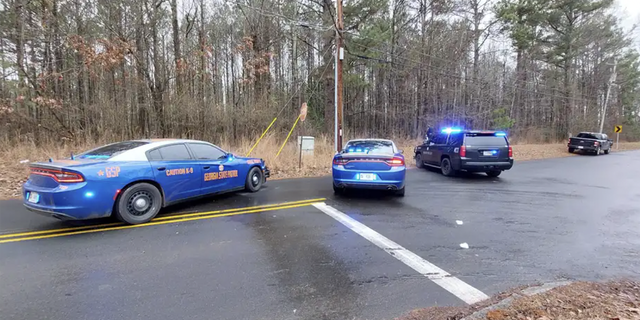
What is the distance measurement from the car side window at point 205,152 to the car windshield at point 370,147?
3.06 m

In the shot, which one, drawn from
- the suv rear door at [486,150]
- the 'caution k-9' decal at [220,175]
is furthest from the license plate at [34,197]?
the suv rear door at [486,150]

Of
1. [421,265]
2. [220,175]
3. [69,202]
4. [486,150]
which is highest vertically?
[486,150]

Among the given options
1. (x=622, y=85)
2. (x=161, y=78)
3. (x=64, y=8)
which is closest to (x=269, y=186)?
(x=161, y=78)

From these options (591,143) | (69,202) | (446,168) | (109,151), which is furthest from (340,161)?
(591,143)

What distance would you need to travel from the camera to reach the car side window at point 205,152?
6520 mm

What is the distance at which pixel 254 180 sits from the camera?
8070 millimetres

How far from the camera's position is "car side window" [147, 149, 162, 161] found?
221 inches

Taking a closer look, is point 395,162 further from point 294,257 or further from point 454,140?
point 454,140

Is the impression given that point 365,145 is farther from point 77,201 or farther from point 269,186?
point 77,201

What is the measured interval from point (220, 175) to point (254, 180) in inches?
51.0

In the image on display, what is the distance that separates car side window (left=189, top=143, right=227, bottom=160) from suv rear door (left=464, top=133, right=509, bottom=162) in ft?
26.8

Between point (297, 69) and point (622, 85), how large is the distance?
148ft

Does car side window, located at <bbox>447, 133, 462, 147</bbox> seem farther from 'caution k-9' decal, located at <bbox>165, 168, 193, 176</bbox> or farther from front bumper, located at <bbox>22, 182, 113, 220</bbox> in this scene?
front bumper, located at <bbox>22, 182, 113, 220</bbox>

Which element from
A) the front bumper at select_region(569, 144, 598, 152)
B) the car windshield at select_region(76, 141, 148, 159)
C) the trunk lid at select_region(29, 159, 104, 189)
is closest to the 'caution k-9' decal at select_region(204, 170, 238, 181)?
the car windshield at select_region(76, 141, 148, 159)
